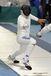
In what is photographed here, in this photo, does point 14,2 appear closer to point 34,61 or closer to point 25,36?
point 34,61

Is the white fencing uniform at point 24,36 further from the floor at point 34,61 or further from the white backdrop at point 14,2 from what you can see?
the white backdrop at point 14,2

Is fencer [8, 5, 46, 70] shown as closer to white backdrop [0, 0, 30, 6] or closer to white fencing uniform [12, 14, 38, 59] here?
white fencing uniform [12, 14, 38, 59]

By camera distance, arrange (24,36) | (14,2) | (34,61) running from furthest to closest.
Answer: (14,2)
(34,61)
(24,36)

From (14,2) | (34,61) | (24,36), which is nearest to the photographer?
(24,36)

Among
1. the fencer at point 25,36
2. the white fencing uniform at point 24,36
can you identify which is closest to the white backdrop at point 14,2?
the fencer at point 25,36

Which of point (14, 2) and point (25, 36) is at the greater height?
point (25, 36)

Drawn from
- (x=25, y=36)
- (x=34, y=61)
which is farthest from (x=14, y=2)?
(x=25, y=36)

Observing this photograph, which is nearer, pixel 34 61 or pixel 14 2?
pixel 34 61

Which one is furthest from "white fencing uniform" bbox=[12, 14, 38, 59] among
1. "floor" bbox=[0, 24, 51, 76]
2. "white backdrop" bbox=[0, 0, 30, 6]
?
"white backdrop" bbox=[0, 0, 30, 6]

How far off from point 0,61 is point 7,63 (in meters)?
0.33

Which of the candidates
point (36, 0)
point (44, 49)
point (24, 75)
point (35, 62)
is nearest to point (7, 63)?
point (35, 62)

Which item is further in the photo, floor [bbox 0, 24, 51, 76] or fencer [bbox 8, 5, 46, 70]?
fencer [bbox 8, 5, 46, 70]

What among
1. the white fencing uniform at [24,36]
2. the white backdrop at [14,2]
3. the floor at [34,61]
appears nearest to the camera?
the floor at [34,61]

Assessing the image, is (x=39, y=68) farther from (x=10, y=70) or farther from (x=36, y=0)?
(x=36, y=0)
